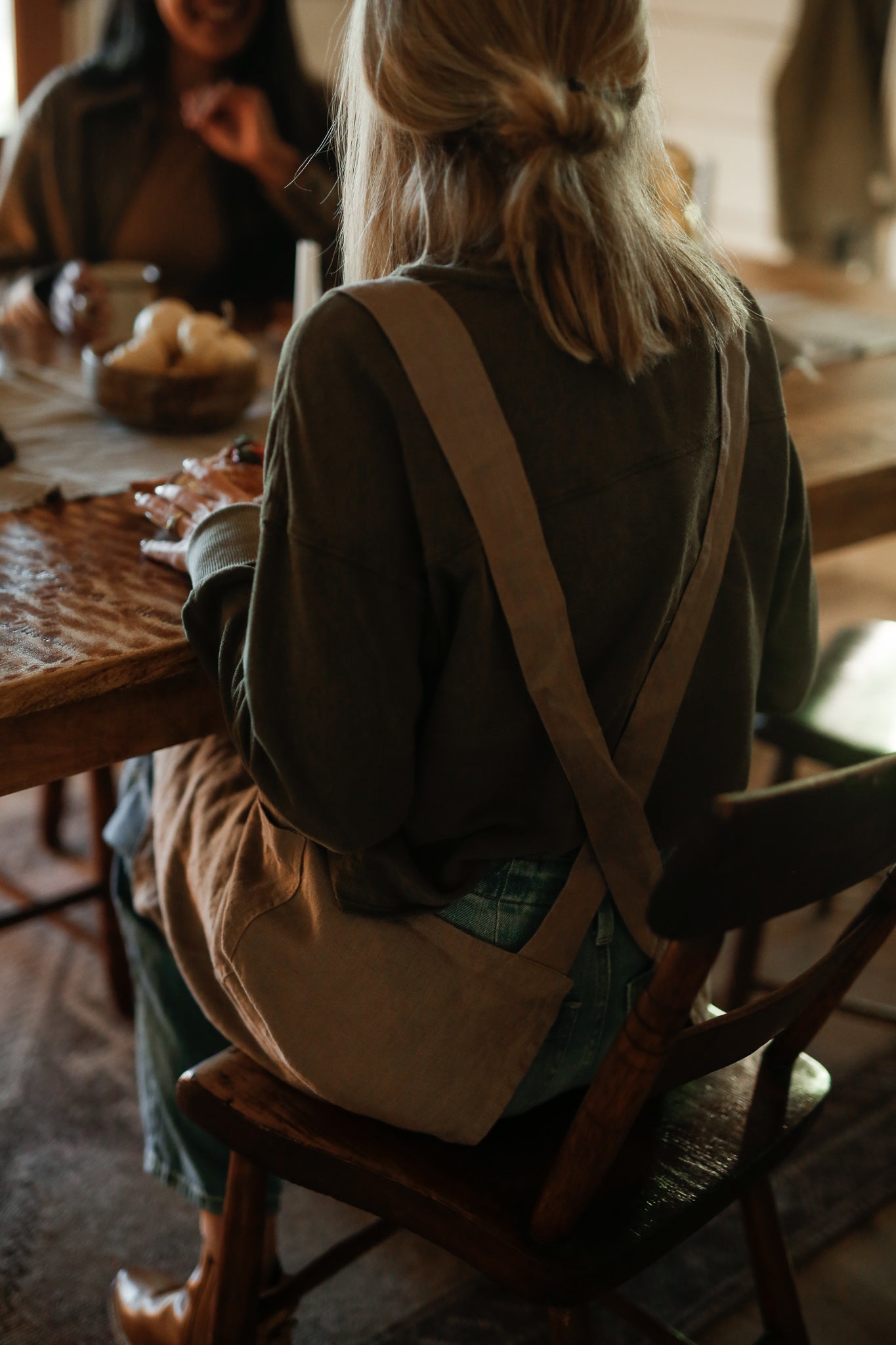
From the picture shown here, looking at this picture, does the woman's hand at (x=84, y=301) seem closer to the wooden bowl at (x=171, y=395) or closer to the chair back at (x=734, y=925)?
the wooden bowl at (x=171, y=395)

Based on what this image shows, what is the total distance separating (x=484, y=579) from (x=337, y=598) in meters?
0.09

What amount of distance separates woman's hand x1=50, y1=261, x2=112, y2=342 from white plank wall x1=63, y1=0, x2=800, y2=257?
7.39 ft

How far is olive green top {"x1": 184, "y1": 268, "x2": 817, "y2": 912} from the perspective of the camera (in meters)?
0.76

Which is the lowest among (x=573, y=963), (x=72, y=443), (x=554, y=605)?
(x=573, y=963)

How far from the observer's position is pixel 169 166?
2135 millimetres

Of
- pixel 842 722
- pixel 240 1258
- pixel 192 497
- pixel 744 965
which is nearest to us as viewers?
pixel 240 1258

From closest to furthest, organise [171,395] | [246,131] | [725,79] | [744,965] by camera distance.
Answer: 1. [171,395]
2. [744,965]
3. [246,131]
4. [725,79]

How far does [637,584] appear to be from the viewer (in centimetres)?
85

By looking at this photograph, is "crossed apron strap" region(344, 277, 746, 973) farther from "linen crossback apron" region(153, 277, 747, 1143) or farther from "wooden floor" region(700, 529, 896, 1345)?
"wooden floor" region(700, 529, 896, 1345)

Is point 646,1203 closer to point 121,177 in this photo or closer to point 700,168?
point 700,168

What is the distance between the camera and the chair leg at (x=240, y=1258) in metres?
1.00

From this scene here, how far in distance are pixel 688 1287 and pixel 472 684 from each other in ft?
2.96

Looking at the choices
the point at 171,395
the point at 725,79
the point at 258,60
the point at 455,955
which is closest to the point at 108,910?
the point at 171,395

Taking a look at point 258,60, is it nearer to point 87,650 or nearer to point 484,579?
point 87,650
